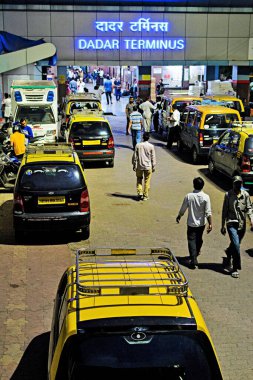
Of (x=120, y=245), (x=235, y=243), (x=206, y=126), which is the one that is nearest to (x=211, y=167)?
(x=206, y=126)

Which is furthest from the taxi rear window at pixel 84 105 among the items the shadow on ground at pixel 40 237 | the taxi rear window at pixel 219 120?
the shadow on ground at pixel 40 237

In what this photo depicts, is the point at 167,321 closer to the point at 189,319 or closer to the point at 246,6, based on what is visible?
the point at 189,319

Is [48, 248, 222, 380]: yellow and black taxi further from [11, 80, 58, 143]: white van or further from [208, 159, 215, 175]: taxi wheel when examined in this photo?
[11, 80, 58, 143]: white van

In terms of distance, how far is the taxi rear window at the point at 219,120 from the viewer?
750 inches

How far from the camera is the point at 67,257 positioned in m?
9.88

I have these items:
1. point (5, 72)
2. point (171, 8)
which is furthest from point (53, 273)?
point (171, 8)

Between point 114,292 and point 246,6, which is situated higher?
point 246,6

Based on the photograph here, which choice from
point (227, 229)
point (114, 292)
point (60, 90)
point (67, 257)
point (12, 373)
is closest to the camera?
point (114, 292)

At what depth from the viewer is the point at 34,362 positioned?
6.30 meters

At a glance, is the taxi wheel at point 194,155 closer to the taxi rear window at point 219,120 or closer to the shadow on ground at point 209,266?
the taxi rear window at point 219,120

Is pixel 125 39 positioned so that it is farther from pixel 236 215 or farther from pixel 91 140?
pixel 236 215

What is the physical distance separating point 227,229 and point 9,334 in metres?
3.93

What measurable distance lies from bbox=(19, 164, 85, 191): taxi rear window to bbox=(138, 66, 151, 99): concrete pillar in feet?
77.4

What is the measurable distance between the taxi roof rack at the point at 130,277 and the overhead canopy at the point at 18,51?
83.1 ft
